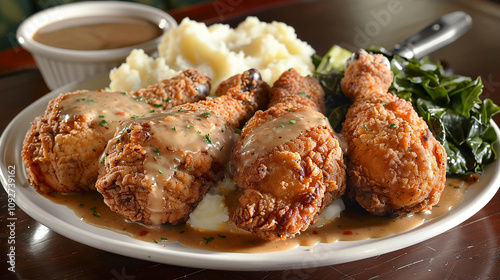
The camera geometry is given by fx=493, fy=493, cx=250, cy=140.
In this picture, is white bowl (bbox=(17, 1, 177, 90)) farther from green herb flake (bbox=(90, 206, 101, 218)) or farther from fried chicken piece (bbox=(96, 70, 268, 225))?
green herb flake (bbox=(90, 206, 101, 218))

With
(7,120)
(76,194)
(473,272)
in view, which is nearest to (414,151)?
(473,272)

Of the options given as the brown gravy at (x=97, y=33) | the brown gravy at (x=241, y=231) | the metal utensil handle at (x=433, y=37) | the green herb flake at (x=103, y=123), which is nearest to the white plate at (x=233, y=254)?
the brown gravy at (x=241, y=231)

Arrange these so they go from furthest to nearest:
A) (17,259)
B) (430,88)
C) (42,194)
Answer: (430,88) → (42,194) → (17,259)

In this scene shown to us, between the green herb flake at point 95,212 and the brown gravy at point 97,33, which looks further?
the brown gravy at point 97,33

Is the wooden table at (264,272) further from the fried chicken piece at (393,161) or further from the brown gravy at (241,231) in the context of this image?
the fried chicken piece at (393,161)

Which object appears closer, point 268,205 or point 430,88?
point 268,205

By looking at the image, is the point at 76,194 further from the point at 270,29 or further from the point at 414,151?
the point at 270,29
